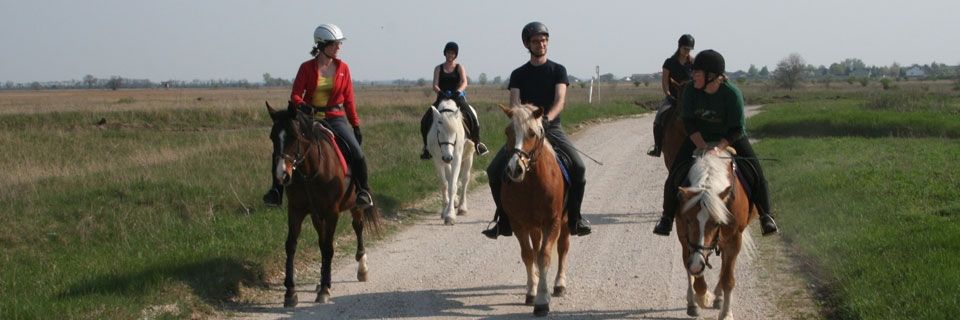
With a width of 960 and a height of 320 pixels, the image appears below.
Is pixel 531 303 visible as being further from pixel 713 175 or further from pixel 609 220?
pixel 609 220

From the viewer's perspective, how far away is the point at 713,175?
679 centimetres

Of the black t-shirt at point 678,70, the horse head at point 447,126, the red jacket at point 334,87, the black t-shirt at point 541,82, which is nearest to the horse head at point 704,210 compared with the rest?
the black t-shirt at point 541,82

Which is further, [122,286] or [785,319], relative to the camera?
[122,286]

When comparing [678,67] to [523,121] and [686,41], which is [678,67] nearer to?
[686,41]

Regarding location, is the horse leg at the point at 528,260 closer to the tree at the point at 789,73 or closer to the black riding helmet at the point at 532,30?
the black riding helmet at the point at 532,30

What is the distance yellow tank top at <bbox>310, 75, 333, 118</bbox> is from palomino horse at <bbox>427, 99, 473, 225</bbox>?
3121 millimetres

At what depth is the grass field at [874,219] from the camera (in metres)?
7.18

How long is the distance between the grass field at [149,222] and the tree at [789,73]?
7704 cm

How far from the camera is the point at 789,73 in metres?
Result: 97.1

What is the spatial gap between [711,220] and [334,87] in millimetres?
4077

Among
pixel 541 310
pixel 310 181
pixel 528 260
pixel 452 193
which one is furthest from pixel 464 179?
pixel 541 310

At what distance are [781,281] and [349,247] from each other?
4.79 meters

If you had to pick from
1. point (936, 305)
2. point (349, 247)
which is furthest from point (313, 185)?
point (936, 305)

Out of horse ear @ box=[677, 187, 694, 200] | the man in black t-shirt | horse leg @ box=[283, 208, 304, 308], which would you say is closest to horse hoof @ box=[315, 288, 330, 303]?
horse leg @ box=[283, 208, 304, 308]
